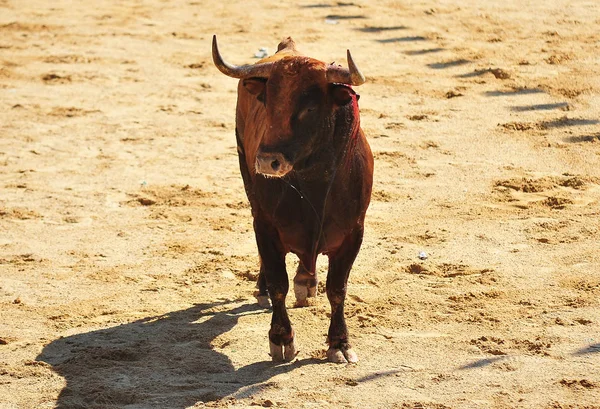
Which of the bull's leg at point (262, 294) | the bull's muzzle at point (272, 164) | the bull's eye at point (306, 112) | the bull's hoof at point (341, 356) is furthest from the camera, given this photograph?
the bull's leg at point (262, 294)

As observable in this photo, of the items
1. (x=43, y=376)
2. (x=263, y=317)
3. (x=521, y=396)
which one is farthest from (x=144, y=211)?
(x=521, y=396)

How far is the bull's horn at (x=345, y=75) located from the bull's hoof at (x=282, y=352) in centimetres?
147

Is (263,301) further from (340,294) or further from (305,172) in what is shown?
(305,172)

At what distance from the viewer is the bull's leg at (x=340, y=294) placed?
5.85 meters

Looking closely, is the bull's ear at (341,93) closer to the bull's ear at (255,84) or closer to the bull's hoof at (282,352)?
the bull's ear at (255,84)

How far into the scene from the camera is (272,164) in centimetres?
521

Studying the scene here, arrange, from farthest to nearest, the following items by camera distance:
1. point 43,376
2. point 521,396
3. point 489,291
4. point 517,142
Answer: point 517,142 → point 489,291 → point 43,376 → point 521,396

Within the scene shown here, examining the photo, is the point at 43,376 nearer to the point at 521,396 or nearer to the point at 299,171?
the point at 299,171

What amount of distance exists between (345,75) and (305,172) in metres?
0.56

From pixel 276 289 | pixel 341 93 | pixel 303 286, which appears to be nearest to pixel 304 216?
pixel 276 289

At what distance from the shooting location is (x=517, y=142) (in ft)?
31.1

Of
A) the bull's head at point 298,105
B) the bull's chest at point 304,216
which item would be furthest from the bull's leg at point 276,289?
the bull's head at point 298,105

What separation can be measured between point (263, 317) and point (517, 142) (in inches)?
150

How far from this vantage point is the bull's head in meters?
5.27
